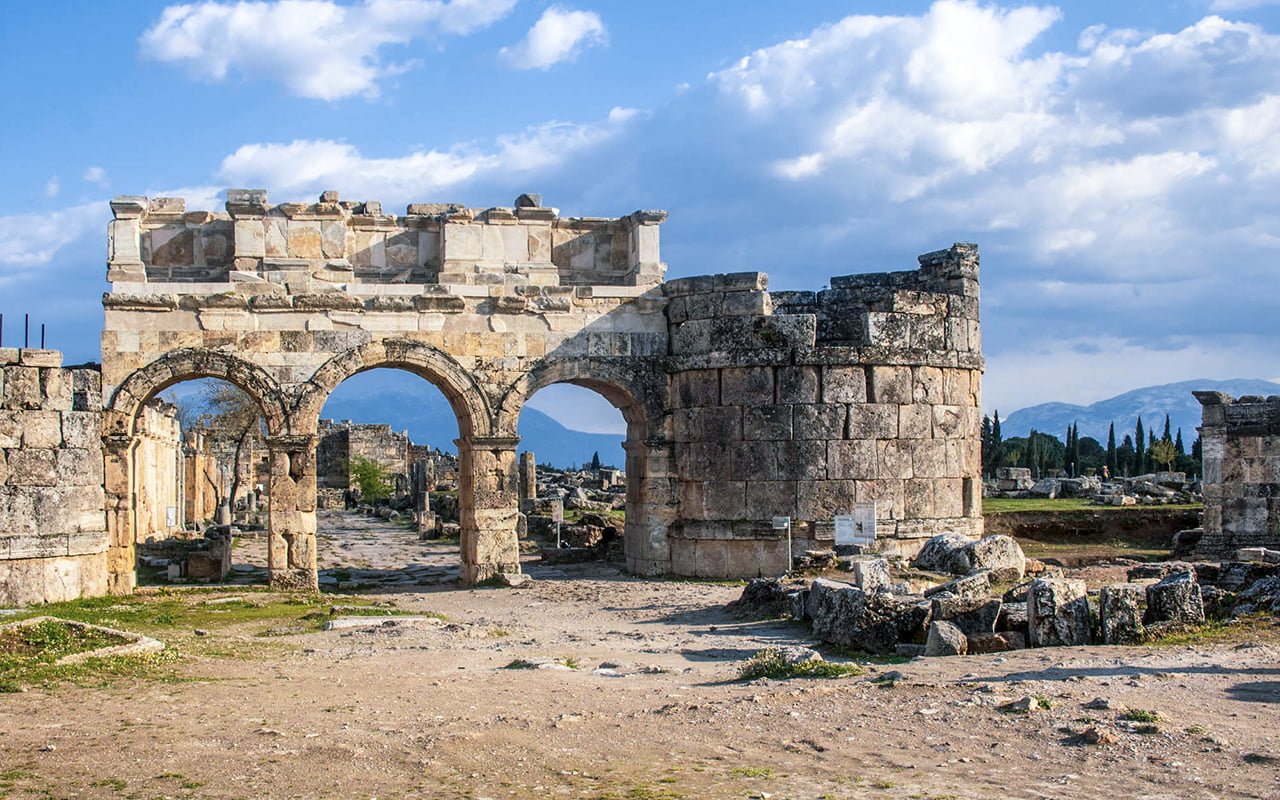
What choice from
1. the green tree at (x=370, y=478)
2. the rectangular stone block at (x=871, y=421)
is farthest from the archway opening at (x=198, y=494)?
the rectangular stone block at (x=871, y=421)

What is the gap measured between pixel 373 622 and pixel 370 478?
34.8 m

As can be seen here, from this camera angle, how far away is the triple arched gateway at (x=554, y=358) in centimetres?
1933

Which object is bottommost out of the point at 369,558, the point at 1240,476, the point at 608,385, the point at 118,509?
the point at 369,558

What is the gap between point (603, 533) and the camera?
25359 mm

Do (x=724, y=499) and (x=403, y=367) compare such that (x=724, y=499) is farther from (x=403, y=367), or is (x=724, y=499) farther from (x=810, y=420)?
(x=403, y=367)

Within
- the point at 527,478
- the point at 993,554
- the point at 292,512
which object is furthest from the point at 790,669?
the point at 527,478

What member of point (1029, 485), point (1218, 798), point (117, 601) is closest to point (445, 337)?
point (117, 601)

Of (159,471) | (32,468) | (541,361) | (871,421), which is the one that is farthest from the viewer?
(159,471)

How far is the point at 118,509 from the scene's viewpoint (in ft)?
60.8

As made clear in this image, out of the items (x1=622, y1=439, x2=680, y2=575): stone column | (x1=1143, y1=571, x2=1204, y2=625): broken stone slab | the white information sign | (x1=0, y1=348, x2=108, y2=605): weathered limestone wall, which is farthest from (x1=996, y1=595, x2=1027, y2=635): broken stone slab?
(x1=0, y1=348, x2=108, y2=605): weathered limestone wall

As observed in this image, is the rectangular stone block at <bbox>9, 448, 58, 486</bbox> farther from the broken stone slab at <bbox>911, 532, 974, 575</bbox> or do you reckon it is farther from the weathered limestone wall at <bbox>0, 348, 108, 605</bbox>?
the broken stone slab at <bbox>911, 532, 974, 575</bbox>

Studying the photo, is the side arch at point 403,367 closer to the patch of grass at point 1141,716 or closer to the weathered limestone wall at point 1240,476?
the weathered limestone wall at point 1240,476

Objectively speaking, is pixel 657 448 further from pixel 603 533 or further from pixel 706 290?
pixel 603 533

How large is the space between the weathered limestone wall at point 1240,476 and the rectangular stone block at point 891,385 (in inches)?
254
